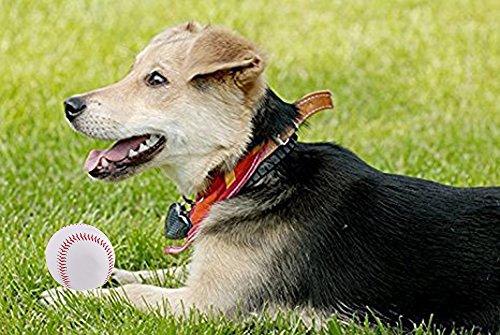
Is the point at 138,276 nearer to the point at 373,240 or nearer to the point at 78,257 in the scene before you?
the point at 78,257

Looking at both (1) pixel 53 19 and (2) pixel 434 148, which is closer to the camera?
(2) pixel 434 148

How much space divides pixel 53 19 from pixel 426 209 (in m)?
6.36

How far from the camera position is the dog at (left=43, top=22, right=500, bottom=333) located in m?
4.23

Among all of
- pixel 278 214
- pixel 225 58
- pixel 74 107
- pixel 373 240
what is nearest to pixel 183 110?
pixel 225 58

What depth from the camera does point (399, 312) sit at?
4.23m

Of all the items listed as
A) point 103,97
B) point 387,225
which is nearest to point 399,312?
point 387,225

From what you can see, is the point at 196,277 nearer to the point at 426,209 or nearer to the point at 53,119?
the point at 426,209

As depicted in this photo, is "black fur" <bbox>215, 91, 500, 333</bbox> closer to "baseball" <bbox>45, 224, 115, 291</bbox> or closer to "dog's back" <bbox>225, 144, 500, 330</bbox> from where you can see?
"dog's back" <bbox>225, 144, 500, 330</bbox>

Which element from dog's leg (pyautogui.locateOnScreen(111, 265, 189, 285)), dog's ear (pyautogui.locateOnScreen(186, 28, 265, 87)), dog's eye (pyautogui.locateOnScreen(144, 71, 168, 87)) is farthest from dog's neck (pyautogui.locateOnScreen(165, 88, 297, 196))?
dog's leg (pyautogui.locateOnScreen(111, 265, 189, 285))

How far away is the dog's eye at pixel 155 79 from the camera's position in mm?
4430

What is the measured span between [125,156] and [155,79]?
363 mm

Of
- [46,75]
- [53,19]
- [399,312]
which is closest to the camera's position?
[399,312]

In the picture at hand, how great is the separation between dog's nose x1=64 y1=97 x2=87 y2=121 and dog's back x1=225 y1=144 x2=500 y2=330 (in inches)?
32.0

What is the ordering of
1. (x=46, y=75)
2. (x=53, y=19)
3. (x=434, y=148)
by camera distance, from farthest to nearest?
(x=53, y=19) → (x=46, y=75) → (x=434, y=148)
